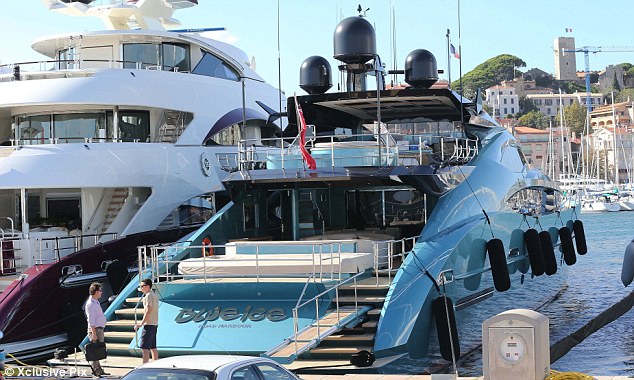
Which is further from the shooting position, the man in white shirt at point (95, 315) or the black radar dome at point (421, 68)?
the black radar dome at point (421, 68)

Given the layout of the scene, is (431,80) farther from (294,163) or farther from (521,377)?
(521,377)

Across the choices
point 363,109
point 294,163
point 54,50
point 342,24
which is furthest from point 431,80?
point 54,50

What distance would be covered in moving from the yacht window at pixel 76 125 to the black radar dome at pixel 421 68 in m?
6.83

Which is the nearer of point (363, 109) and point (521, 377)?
point (521, 377)

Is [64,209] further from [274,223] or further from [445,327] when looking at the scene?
[445,327]

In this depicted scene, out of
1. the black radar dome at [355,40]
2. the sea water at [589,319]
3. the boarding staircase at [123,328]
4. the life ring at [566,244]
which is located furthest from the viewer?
the life ring at [566,244]

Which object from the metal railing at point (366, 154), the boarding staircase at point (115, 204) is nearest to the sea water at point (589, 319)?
the metal railing at point (366, 154)

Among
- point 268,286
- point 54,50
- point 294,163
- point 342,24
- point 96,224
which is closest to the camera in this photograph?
point 268,286

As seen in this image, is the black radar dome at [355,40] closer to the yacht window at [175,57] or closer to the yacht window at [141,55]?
the yacht window at [175,57]

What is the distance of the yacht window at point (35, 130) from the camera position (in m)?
23.2

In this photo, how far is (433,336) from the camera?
15.9 meters

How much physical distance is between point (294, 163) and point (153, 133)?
583 centimetres

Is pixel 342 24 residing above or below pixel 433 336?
above

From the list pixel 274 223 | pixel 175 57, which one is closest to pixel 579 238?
pixel 274 223
